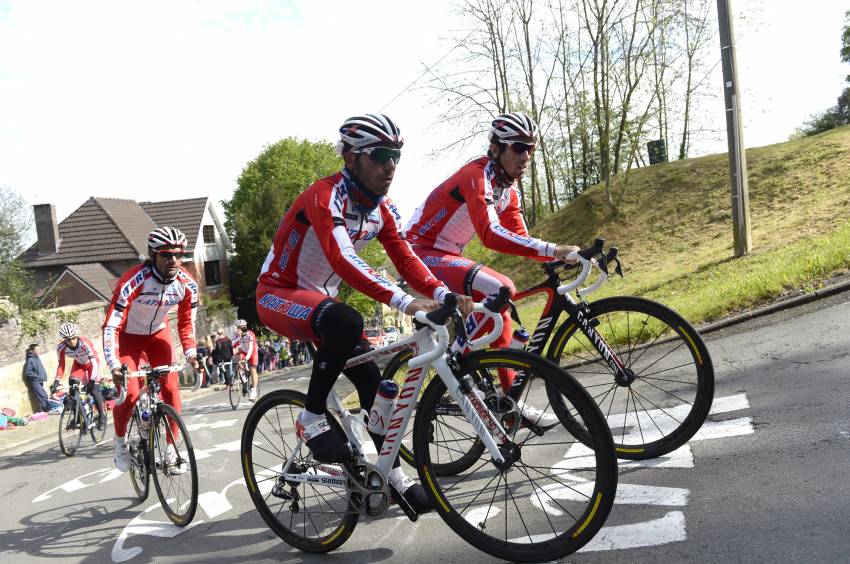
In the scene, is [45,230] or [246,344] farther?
[45,230]

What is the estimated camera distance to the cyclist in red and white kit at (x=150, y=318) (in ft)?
20.2

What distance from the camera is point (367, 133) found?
3807mm

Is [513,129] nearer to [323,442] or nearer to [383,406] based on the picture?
[383,406]

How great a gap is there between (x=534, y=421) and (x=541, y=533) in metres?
0.66

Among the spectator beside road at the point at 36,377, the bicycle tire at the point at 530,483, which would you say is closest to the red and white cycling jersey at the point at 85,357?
the spectator beside road at the point at 36,377

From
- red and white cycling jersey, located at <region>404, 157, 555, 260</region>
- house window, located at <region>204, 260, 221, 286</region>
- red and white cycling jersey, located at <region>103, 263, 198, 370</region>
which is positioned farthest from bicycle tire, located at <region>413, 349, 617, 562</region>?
house window, located at <region>204, 260, 221, 286</region>

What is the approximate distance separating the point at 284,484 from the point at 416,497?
97 cm

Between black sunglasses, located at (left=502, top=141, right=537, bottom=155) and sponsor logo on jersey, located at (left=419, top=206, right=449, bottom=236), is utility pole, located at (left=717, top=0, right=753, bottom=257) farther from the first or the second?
sponsor logo on jersey, located at (left=419, top=206, right=449, bottom=236)

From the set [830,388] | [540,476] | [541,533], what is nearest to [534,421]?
[540,476]

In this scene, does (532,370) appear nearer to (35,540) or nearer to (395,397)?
(395,397)

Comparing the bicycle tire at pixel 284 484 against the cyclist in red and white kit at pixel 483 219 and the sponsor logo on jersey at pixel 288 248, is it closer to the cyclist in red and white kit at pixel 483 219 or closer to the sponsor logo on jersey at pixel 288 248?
the sponsor logo on jersey at pixel 288 248

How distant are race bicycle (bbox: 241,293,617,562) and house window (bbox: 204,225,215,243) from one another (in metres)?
53.8

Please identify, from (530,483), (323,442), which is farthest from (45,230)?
(530,483)

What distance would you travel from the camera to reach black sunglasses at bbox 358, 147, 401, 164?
383cm
